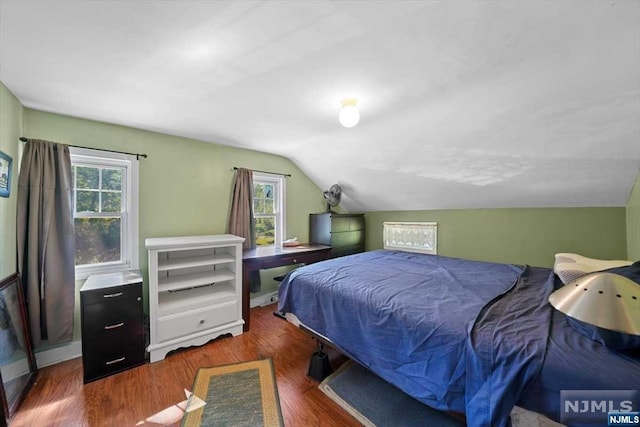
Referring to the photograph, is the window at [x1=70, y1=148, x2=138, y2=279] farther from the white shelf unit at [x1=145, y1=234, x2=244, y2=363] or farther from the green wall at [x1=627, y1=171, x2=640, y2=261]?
the green wall at [x1=627, y1=171, x2=640, y2=261]

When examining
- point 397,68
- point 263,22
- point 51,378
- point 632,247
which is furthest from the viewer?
point 632,247

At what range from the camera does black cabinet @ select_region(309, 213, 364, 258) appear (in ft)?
12.2

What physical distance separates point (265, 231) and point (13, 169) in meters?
2.48

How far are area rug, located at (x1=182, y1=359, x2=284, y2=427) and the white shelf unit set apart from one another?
0.47 m

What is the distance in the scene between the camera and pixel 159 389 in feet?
5.97

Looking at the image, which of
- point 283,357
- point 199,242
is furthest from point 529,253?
point 199,242

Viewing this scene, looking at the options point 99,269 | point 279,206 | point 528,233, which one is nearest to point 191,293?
point 99,269

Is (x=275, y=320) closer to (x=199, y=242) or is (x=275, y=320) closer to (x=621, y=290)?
(x=199, y=242)

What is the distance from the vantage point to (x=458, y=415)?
4.02 ft

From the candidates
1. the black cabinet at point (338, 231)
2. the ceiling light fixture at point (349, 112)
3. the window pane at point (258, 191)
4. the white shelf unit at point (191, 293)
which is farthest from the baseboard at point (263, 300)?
the ceiling light fixture at point (349, 112)

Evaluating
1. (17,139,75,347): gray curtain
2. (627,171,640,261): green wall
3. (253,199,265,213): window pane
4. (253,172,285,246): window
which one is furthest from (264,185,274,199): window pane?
(627,171,640,261): green wall

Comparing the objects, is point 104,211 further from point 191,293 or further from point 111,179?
point 191,293

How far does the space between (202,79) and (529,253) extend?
12.0ft

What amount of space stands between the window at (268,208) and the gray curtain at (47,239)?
1.93 m
